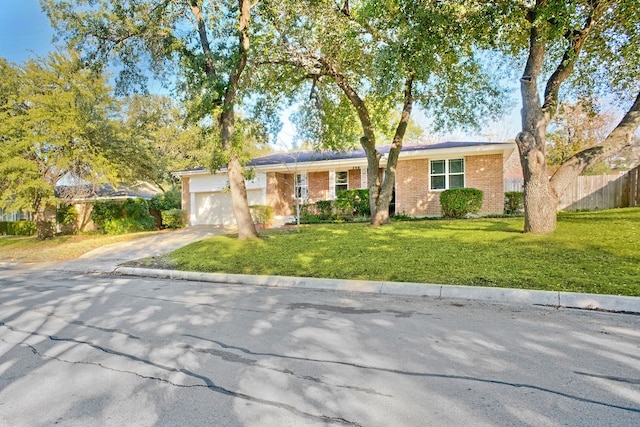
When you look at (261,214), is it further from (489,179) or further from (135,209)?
(489,179)

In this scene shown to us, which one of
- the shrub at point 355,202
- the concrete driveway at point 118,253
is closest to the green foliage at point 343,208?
the shrub at point 355,202

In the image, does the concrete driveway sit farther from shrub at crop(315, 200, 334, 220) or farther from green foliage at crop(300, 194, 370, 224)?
shrub at crop(315, 200, 334, 220)

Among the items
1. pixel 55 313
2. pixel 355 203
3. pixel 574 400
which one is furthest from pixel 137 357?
pixel 355 203

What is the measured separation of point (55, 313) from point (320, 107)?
479 inches

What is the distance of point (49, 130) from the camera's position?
51.0 ft

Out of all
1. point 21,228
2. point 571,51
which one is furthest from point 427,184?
point 21,228

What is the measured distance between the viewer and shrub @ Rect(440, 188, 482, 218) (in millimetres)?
17109

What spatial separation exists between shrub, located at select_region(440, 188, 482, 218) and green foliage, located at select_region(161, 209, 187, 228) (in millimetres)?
14762

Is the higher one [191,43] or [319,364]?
[191,43]

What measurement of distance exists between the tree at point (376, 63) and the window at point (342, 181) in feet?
14.2

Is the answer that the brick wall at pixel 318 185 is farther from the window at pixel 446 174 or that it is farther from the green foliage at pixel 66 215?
the green foliage at pixel 66 215

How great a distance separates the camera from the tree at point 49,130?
15.3 m

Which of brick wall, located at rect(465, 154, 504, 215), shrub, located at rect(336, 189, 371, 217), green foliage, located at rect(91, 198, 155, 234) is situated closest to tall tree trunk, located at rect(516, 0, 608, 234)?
brick wall, located at rect(465, 154, 504, 215)

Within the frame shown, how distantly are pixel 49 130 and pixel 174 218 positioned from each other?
801cm
